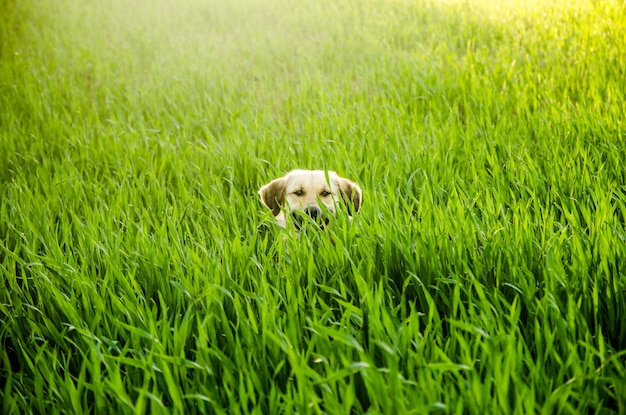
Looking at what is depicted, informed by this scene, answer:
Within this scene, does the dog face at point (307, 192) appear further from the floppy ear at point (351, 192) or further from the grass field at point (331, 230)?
the grass field at point (331, 230)

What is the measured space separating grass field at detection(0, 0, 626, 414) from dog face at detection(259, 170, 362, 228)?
17 centimetres

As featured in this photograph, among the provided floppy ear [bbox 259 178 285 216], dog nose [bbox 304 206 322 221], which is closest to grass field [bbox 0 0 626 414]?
floppy ear [bbox 259 178 285 216]

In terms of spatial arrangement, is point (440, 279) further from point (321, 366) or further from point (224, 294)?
point (224, 294)

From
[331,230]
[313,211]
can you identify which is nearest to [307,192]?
[313,211]

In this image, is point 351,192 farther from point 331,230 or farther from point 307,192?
point 331,230

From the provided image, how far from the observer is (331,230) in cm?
273

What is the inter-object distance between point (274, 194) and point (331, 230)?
1.03 meters

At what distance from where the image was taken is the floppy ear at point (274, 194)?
366cm

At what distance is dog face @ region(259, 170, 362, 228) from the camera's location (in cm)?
346

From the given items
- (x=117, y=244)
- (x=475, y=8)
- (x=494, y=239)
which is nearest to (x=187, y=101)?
(x=117, y=244)

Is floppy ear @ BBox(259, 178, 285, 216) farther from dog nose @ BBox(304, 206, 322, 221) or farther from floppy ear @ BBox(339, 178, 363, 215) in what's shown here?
floppy ear @ BBox(339, 178, 363, 215)

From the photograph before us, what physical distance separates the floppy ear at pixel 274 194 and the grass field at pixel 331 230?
0.14 metres

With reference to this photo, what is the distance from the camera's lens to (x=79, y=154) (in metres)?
5.01

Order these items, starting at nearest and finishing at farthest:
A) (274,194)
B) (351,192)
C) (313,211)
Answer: (313,211)
(351,192)
(274,194)
